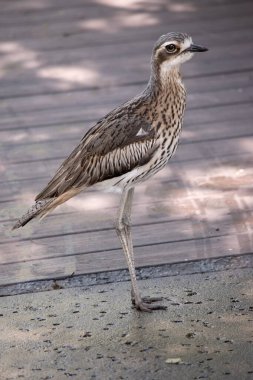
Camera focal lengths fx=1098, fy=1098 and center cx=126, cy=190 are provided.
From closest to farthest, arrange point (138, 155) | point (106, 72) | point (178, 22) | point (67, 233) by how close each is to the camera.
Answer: point (138, 155) < point (67, 233) < point (106, 72) < point (178, 22)

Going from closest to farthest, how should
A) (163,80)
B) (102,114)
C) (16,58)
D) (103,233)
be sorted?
(163,80) < (103,233) < (102,114) < (16,58)

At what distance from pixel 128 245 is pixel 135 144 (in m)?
0.52

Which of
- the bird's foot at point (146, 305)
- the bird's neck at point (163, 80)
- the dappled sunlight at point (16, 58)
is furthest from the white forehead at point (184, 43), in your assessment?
the dappled sunlight at point (16, 58)

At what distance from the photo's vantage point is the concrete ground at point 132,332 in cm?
471

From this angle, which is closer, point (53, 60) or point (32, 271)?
point (32, 271)

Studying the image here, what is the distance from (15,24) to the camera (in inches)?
360

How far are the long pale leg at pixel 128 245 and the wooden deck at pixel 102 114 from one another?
1.01 feet

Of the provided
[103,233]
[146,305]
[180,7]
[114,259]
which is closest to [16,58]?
[180,7]

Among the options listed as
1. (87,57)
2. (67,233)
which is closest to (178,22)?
(87,57)

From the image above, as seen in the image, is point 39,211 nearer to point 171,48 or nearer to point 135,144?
point 135,144

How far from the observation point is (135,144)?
5.23 meters

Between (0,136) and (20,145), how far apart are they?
0.22 metres

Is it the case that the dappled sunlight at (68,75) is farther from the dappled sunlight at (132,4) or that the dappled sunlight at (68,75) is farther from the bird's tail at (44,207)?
the bird's tail at (44,207)

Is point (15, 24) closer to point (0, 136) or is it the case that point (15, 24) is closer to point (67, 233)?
point (0, 136)
